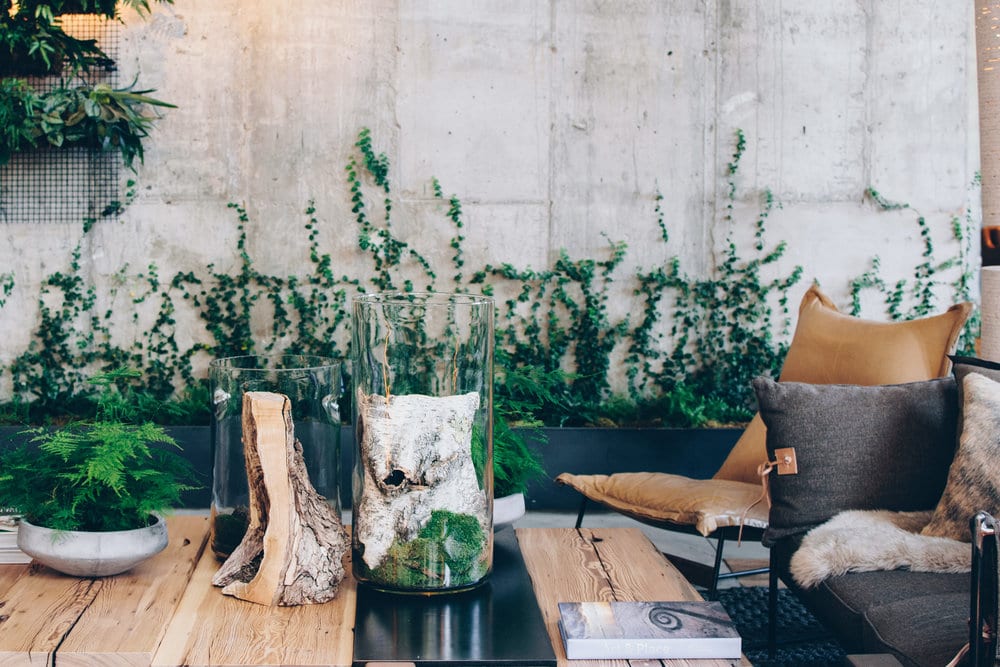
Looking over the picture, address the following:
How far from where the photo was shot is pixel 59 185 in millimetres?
3850

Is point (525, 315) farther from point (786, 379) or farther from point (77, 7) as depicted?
point (77, 7)

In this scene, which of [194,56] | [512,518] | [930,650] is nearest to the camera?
[930,650]

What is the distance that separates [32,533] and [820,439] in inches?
60.3

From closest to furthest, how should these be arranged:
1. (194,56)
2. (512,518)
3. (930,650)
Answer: (930,650) → (512,518) → (194,56)

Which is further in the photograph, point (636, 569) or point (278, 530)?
point (636, 569)

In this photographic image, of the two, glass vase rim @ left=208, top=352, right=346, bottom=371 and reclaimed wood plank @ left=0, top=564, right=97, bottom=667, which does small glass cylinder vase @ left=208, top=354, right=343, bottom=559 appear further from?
reclaimed wood plank @ left=0, top=564, right=97, bottom=667

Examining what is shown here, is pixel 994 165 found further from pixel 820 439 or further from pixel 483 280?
pixel 483 280

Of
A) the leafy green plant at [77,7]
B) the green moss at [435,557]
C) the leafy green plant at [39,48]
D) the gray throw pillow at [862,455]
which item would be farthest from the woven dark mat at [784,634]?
the leafy green plant at [39,48]

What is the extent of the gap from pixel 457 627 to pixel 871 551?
0.87 meters

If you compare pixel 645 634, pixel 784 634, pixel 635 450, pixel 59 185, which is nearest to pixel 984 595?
pixel 645 634

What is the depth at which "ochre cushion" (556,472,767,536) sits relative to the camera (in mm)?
2184

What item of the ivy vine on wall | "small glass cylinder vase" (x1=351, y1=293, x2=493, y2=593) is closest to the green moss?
"small glass cylinder vase" (x1=351, y1=293, x2=493, y2=593)

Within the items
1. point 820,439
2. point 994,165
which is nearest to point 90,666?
point 820,439

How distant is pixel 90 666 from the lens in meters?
1.22
